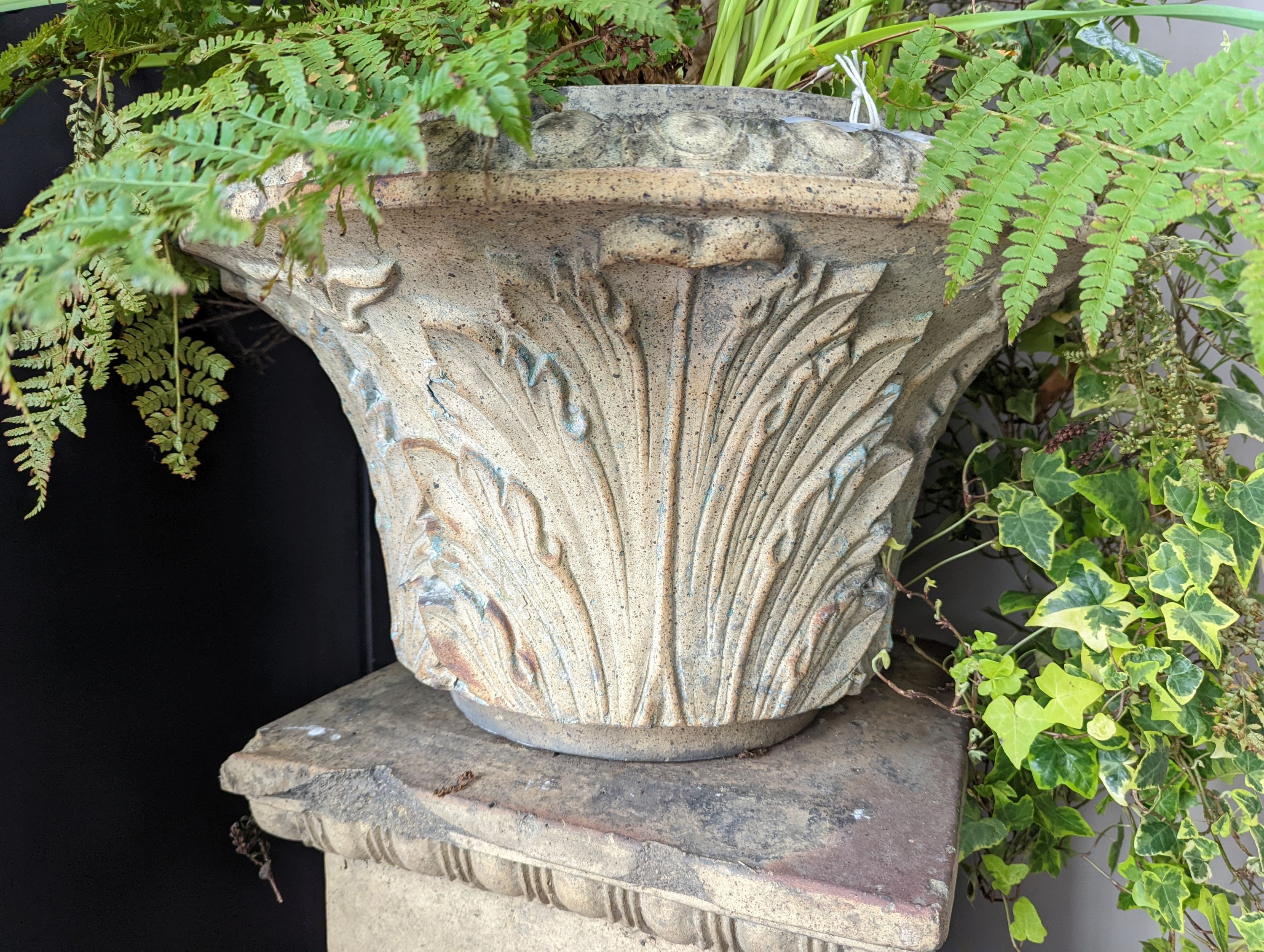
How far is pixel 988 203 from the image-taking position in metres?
0.52

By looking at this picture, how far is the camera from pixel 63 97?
86cm

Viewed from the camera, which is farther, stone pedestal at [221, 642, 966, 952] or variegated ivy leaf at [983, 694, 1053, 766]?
variegated ivy leaf at [983, 694, 1053, 766]

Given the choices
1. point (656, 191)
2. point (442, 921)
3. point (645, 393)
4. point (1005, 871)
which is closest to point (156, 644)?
point (442, 921)

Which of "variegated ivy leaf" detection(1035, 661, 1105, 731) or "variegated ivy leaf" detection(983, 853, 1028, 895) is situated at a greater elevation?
"variegated ivy leaf" detection(1035, 661, 1105, 731)

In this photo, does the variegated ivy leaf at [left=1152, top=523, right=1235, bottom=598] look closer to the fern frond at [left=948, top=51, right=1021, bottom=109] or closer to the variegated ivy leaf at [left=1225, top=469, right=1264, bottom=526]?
the variegated ivy leaf at [left=1225, top=469, right=1264, bottom=526]

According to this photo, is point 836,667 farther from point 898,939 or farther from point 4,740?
point 4,740

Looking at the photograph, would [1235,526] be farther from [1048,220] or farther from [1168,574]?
[1048,220]

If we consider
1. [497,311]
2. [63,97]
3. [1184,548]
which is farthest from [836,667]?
[63,97]

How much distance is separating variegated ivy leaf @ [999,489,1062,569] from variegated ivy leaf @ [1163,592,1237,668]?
0.37 feet

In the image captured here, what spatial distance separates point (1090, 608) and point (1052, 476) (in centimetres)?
14

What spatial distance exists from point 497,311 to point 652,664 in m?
0.34

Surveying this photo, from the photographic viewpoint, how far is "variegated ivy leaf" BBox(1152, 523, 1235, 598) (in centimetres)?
76

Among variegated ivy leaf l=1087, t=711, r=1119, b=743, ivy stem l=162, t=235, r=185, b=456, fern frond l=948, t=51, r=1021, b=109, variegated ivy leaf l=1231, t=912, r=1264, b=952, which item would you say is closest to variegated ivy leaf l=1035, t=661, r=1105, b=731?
variegated ivy leaf l=1087, t=711, r=1119, b=743

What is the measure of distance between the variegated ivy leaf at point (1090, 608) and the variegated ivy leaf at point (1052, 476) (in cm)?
8
